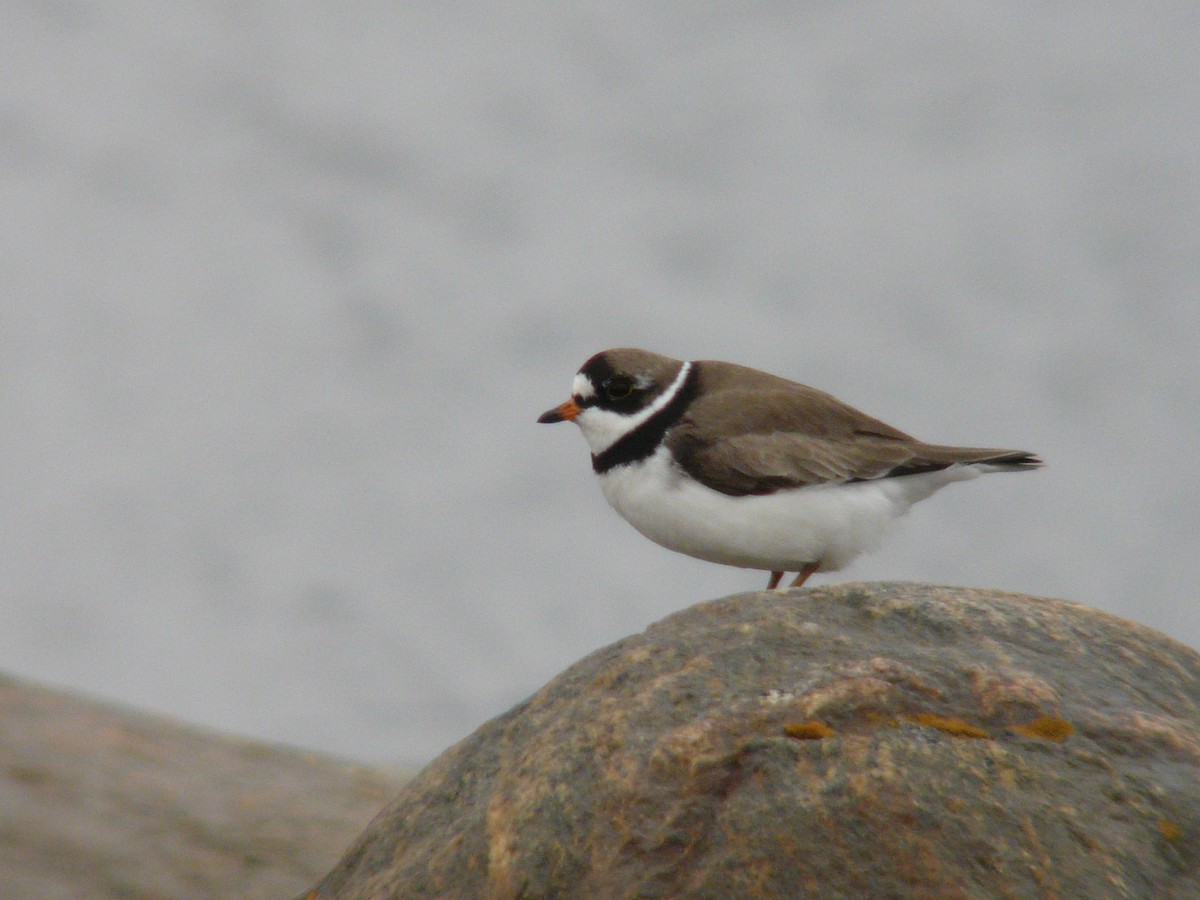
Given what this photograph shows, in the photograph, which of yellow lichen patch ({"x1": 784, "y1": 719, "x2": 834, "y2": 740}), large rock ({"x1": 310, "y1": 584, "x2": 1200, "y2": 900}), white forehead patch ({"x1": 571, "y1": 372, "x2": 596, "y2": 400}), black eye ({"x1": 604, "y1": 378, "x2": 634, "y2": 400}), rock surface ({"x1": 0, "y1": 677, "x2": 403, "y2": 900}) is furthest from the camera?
white forehead patch ({"x1": 571, "y1": 372, "x2": 596, "y2": 400})

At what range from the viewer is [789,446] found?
307 inches

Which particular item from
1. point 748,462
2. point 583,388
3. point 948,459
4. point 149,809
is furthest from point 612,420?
point 149,809

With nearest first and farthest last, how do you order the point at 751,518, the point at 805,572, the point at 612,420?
the point at 751,518
the point at 805,572
the point at 612,420

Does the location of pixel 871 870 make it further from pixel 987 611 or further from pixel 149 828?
pixel 149 828

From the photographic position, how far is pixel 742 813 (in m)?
4.34

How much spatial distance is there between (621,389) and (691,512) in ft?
3.48

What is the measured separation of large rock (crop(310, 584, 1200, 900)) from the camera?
13.9 ft

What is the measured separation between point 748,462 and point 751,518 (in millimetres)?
337

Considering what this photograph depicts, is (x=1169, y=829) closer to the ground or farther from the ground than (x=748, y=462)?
closer to the ground

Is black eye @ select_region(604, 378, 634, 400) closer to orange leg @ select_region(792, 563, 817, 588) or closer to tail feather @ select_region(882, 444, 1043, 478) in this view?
orange leg @ select_region(792, 563, 817, 588)

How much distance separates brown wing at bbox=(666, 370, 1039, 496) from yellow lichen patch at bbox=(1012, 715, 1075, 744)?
3093 mm

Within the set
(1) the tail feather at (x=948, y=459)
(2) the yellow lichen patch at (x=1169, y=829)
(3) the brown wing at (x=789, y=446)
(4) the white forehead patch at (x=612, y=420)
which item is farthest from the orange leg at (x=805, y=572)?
(2) the yellow lichen patch at (x=1169, y=829)

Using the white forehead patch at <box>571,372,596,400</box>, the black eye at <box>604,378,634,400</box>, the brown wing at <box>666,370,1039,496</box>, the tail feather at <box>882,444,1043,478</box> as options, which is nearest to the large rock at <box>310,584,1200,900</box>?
the brown wing at <box>666,370,1039,496</box>

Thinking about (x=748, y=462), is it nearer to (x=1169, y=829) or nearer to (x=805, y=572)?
(x=805, y=572)
